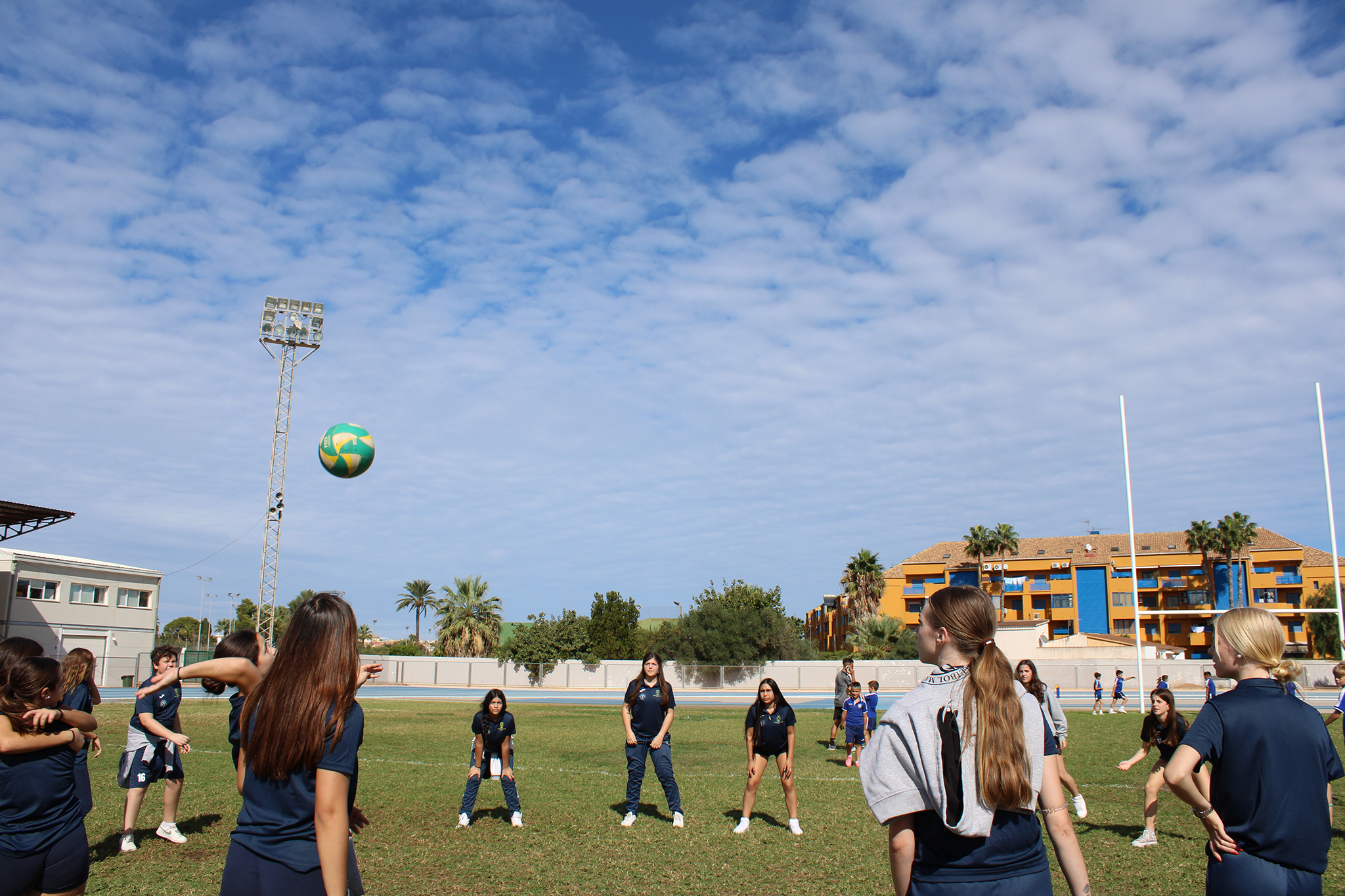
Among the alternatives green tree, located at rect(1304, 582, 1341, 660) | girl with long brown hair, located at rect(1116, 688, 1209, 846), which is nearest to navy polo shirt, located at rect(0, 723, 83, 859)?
girl with long brown hair, located at rect(1116, 688, 1209, 846)

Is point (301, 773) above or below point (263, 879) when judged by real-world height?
above

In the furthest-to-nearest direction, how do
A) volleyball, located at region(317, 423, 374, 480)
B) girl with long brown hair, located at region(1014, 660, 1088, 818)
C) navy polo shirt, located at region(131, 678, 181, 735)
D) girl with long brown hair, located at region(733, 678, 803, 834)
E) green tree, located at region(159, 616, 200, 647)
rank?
1. green tree, located at region(159, 616, 200, 647)
2. volleyball, located at region(317, 423, 374, 480)
3. girl with long brown hair, located at region(733, 678, 803, 834)
4. navy polo shirt, located at region(131, 678, 181, 735)
5. girl with long brown hair, located at region(1014, 660, 1088, 818)

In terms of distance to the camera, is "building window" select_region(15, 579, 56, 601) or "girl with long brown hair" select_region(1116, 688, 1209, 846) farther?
"building window" select_region(15, 579, 56, 601)

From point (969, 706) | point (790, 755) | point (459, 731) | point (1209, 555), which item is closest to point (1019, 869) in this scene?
point (969, 706)

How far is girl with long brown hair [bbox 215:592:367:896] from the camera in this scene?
9.84 ft

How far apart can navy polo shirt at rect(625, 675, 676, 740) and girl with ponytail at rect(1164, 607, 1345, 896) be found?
7038mm

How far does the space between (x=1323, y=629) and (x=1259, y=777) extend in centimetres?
6867

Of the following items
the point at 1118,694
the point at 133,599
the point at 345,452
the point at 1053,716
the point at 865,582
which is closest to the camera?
the point at 1053,716

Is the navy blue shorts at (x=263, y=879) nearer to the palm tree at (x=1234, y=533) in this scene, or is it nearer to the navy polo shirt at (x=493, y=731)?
the navy polo shirt at (x=493, y=731)

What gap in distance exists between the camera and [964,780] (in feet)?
8.88

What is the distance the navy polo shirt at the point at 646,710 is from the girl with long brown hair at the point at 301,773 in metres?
7.19

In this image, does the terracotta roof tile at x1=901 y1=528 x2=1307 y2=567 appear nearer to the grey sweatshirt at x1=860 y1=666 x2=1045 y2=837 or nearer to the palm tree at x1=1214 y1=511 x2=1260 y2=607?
the palm tree at x1=1214 y1=511 x2=1260 y2=607

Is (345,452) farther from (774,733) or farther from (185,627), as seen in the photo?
Answer: (185,627)

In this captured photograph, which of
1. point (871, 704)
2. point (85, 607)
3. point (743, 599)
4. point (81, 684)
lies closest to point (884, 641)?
point (743, 599)
